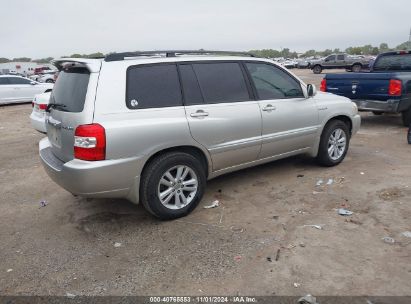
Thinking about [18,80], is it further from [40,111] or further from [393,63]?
[393,63]

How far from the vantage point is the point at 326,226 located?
400 cm

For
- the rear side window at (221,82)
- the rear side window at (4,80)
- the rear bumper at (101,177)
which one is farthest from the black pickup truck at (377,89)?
the rear side window at (4,80)

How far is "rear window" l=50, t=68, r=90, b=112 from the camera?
382 cm

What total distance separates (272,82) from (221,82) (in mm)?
894

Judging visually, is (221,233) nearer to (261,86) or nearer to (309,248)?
(309,248)

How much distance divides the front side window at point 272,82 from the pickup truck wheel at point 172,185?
1397 millimetres

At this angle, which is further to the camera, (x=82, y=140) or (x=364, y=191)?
(x=364, y=191)

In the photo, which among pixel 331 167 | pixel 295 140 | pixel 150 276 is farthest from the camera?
pixel 331 167

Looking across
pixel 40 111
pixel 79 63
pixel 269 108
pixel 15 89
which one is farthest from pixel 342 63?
pixel 79 63

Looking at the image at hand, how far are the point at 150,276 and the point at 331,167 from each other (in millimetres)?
3742

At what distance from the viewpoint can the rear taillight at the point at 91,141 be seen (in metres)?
3.60

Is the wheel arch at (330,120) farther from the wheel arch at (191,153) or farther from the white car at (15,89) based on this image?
the white car at (15,89)

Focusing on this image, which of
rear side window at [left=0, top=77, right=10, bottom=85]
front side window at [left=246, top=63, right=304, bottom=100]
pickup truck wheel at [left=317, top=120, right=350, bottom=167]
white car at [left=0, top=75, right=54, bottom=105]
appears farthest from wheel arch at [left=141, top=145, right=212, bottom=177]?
rear side window at [left=0, top=77, right=10, bottom=85]

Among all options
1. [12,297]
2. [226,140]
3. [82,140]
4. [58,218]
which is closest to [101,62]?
[82,140]
